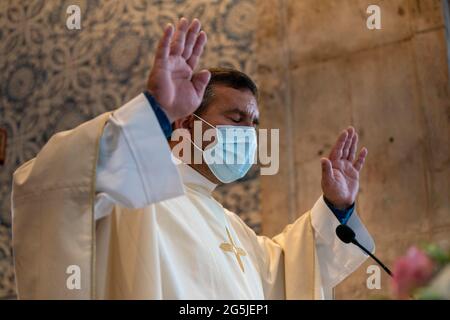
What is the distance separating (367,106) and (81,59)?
2.24 m

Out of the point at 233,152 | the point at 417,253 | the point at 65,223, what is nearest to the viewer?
the point at 417,253

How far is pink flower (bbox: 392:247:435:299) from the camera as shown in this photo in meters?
1.92

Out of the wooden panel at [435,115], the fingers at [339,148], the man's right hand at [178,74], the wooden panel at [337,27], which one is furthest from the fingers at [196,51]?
the wooden panel at [337,27]

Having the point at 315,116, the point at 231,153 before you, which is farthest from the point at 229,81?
the point at 315,116

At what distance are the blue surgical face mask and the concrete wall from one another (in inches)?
62.9

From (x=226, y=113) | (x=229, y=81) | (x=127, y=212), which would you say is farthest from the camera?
(x=229, y=81)

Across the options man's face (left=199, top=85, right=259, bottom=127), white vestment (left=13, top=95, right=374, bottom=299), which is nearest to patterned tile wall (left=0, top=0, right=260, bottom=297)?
man's face (left=199, top=85, right=259, bottom=127)

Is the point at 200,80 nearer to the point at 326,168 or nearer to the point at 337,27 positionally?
the point at 326,168

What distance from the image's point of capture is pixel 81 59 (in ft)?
21.3

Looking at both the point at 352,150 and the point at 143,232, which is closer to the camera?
the point at 143,232
